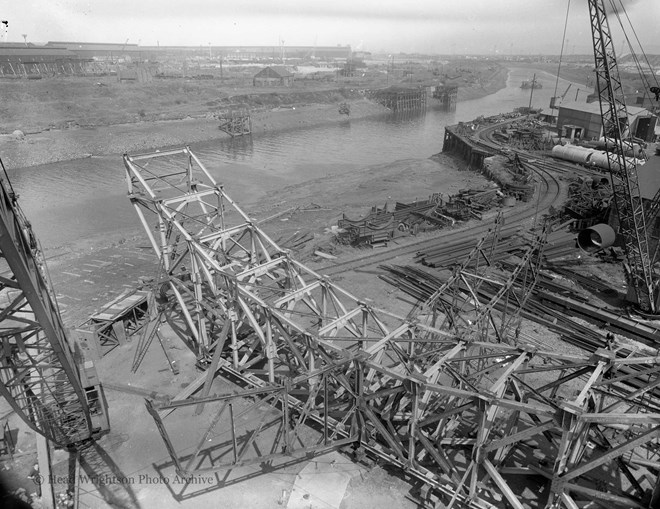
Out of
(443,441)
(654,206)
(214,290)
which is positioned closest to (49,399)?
(214,290)

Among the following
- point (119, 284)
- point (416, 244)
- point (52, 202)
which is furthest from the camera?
point (52, 202)

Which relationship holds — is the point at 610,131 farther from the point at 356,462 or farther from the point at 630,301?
the point at 356,462

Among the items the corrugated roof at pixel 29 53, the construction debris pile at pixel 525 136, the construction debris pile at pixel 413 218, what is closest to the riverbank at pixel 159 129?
the construction debris pile at pixel 525 136

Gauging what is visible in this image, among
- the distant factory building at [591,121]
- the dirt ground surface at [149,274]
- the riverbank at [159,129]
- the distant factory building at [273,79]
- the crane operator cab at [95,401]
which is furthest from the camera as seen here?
the distant factory building at [273,79]

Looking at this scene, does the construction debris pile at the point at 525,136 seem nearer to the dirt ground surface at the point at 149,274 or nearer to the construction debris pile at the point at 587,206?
the dirt ground surface at the point at 149,274

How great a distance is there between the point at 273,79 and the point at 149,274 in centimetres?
11042

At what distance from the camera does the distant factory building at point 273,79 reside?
118188 millimetres

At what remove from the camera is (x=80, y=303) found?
20578 mm

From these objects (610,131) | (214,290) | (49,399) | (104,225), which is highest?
(610,131)

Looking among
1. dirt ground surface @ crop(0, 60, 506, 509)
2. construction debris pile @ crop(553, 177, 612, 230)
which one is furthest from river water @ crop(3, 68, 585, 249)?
construction debris pile @ crop(553, 177, 612, 230)

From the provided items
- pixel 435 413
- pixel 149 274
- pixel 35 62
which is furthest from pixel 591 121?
pixel 35 62

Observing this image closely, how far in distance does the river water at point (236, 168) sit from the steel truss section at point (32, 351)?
66.9 feet

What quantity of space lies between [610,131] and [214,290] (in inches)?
860

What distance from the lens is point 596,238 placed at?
951 inches
